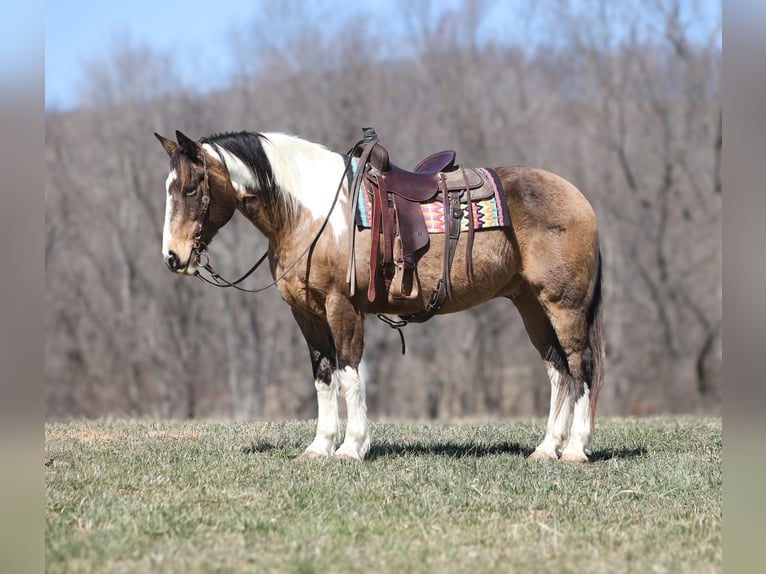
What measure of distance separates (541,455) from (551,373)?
0.72 meters

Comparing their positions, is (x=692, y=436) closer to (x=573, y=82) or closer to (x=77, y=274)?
(x=573, y=82)

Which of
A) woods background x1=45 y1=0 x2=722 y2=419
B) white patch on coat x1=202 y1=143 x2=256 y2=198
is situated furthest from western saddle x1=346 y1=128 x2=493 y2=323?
woods background x1=45 y1=0 x2=722 y2=419

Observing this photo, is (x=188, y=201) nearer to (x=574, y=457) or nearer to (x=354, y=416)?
(x=354, y=416)

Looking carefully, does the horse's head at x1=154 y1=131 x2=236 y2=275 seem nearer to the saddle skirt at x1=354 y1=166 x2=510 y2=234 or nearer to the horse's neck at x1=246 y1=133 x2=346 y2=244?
the horse's neck at x1=246 y1=133 x2=346 y2=244

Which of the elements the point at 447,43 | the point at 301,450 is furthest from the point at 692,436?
the point at 447,43

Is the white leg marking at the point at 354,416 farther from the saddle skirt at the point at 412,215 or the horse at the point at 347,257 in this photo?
the saddle skirt at the point at 412,215

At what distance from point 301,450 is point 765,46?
5.37 meters

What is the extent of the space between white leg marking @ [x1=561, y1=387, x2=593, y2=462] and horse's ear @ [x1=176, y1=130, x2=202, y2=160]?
3.49m

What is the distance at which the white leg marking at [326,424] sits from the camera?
6664 mm

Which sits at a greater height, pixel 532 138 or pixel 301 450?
pixel 532 138

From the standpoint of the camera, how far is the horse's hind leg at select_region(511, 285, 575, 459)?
7.06 m

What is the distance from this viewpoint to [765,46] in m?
2.34

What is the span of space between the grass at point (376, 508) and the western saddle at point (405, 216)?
1320 mm

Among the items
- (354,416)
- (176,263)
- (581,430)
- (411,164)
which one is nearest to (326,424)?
(354,416)
